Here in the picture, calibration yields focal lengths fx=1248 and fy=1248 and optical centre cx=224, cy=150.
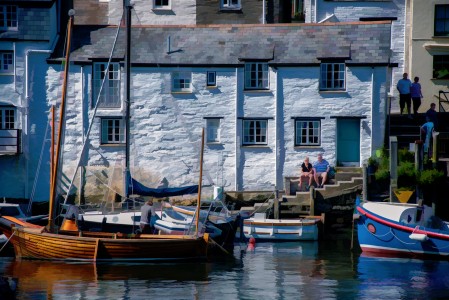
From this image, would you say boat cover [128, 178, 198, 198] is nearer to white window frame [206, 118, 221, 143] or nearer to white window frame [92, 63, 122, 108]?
white window frame [206, 118, 221, 143]

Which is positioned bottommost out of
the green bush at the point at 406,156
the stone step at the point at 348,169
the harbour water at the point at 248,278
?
the harbour water at the point at 248,278

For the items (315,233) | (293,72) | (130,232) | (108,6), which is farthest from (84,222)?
(108,6)

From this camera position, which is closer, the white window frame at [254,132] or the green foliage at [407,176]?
the green foliage at [407,176]

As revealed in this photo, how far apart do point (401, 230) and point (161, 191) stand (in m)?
9.64

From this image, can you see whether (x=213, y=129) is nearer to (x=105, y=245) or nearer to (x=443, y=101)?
(x=443, y=101)

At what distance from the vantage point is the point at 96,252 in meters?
43.5

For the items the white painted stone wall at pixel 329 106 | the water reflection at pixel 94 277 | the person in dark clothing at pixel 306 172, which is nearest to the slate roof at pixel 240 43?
the white painted stone wall at pixel 329 106

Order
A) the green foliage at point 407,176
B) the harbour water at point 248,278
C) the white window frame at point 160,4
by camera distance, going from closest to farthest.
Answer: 1. the harbour water at point 248,278
2. the green foliage at point 407,176
3. the white window frame at point 160,4

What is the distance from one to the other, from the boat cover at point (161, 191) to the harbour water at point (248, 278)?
3.24 meters

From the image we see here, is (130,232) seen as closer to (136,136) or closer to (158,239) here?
(158,239)

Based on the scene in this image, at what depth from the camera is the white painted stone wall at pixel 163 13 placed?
205 feet

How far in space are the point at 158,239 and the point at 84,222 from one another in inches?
149

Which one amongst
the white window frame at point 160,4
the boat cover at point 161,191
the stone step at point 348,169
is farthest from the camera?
the white window frame at point 160,4

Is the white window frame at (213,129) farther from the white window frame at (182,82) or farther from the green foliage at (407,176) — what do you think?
the green foliage at (407,176)
